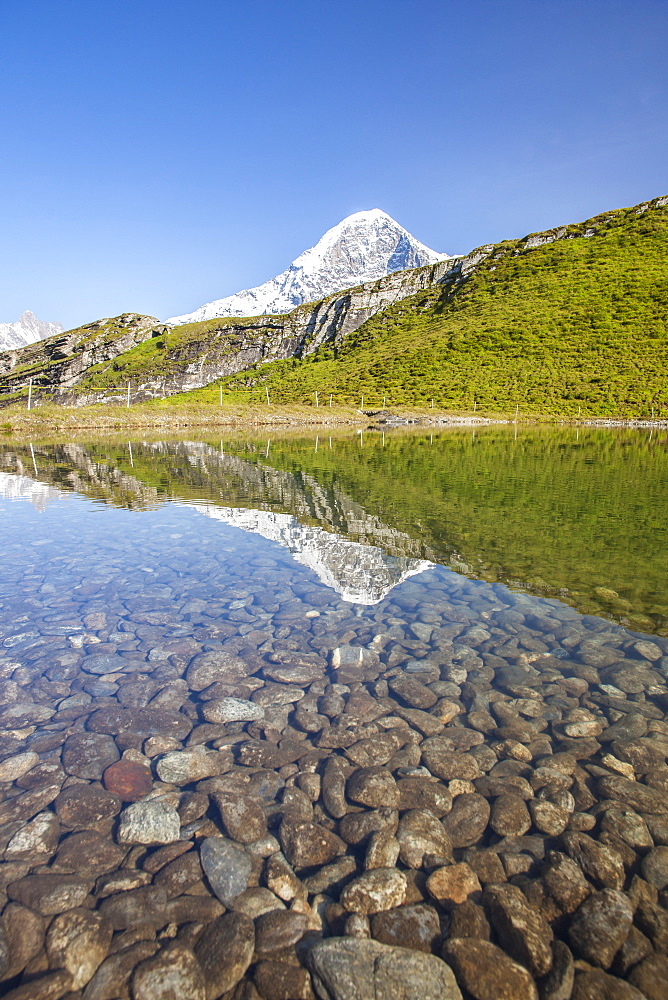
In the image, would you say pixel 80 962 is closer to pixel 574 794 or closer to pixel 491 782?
pixel 491 782

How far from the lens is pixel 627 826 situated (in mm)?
4473

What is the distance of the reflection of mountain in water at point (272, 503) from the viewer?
11992 mm

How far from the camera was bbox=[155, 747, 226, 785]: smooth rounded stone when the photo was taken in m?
5.22

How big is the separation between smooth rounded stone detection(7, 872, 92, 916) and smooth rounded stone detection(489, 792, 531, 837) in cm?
356

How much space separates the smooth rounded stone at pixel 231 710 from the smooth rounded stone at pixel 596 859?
3636 millimetres

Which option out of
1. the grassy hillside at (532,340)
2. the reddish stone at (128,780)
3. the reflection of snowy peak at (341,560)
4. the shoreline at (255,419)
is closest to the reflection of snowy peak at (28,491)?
the reflection of snowy peak at (341,560)

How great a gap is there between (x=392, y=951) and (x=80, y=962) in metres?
2.15

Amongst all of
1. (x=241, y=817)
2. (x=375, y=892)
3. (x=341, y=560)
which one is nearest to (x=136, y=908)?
(x=241, y=817)

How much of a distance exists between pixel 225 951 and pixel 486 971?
1.78 meters

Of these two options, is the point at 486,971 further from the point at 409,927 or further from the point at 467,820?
the point at 467,820

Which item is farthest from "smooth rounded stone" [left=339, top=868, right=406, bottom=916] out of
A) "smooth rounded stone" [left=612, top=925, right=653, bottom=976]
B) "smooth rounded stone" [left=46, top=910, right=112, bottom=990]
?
"smooth rounded stone" [left=46, top=910, right=112, bottom=990]

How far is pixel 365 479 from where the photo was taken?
85.9ft

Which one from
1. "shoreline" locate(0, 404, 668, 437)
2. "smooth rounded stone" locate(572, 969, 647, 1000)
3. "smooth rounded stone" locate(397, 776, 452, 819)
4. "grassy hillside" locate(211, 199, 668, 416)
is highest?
"grassy hillside" locate(211, 199, 668, 416)

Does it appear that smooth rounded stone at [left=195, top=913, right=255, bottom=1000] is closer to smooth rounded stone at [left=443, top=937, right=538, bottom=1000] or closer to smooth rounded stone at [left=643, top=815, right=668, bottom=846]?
smooth rounded stone at [left=443, top=937, right=538, bottom=1000]
